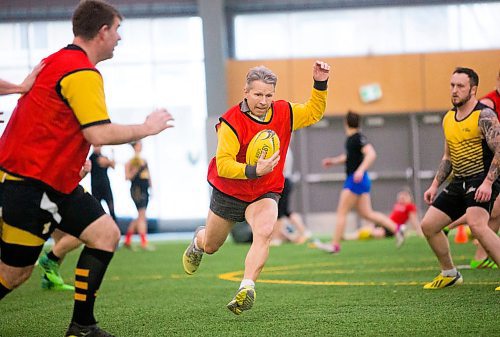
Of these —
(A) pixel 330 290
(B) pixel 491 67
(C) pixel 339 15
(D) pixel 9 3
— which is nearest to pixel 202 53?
(C) pixel 339 15

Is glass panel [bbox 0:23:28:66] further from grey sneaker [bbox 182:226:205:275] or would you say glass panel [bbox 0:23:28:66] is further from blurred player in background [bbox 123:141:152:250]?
grey sneaker [bbox 182:226:205:275]

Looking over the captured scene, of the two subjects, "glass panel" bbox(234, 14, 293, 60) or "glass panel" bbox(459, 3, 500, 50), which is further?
"glass panel" bbox(234, 14, 293, 60)

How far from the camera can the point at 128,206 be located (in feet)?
81.5

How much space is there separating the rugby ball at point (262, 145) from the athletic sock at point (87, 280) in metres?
1.79

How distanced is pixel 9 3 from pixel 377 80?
10096 mm

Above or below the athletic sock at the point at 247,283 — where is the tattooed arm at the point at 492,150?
above

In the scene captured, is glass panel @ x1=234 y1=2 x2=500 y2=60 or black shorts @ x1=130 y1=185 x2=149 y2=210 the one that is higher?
glass panel @ x1=234 y1=2 x2=500 y2=60

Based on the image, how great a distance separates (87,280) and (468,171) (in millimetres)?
3708

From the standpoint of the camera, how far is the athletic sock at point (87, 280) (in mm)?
5172

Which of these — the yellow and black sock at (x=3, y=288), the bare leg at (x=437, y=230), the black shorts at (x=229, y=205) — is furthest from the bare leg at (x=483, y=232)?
the yellow and black sock at (x=3, y=288)

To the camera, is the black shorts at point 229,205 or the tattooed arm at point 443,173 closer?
the black shorts at point 229,205

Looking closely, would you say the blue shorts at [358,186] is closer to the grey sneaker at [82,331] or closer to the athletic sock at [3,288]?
the grey sneaker at [82,331]

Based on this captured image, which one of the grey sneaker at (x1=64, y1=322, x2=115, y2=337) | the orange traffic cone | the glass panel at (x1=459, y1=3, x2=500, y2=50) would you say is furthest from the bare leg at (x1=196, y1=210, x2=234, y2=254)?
the glass panel at (x1=459, y1=3, x2=500, y2=50)

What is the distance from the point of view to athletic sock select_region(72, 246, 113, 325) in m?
5.17
